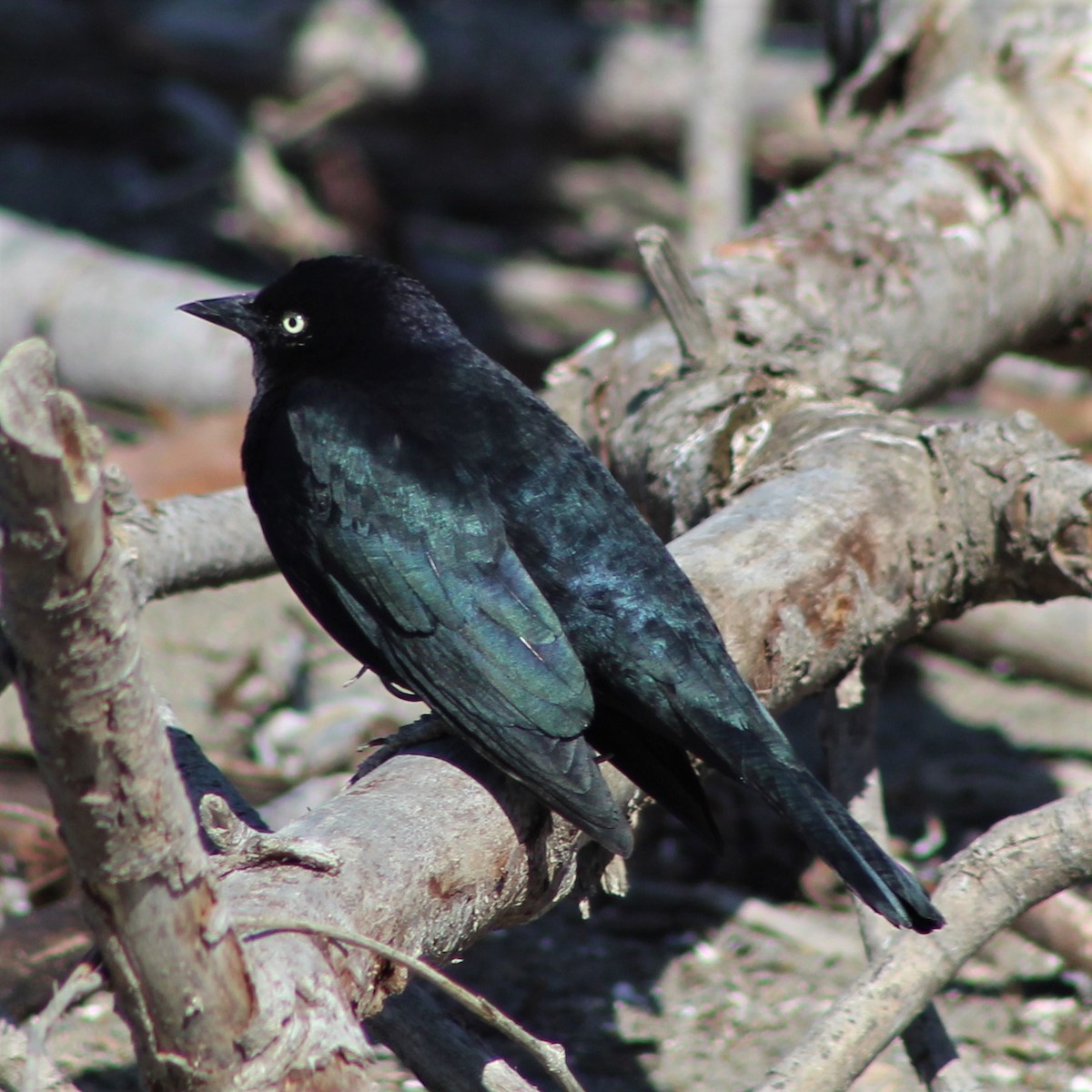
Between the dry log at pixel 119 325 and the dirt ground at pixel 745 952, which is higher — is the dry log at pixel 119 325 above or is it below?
above

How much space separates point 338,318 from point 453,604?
914 mm

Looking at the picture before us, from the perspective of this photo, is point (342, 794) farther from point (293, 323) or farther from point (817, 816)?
point (293, 323)

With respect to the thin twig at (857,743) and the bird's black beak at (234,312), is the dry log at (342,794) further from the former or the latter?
the bird's black beak at (234,312)

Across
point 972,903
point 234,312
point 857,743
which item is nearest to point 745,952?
point 857,743

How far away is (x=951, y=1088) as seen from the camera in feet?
8.89

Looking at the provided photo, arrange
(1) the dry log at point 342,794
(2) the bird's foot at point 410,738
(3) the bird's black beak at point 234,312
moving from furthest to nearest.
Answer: (3) the bird's black beak at point 234,312 < (2) the bird's foot at point 410,738 < (1) the dry log at point 342,794

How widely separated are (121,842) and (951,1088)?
1790 mm

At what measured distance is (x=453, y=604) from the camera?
2.75 metres

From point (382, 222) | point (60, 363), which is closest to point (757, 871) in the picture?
point (60, 363)

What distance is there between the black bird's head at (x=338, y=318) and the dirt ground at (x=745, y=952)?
1.59 m

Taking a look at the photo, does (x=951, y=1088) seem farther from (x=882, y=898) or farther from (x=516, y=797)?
(x=516, y=797)

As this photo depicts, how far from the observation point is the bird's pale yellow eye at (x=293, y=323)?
338 centimetres

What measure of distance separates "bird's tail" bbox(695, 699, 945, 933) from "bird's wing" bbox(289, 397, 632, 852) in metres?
0.23

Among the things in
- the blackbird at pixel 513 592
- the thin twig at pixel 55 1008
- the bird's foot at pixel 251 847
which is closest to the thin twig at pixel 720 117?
the blackbird at pixel 513 592
